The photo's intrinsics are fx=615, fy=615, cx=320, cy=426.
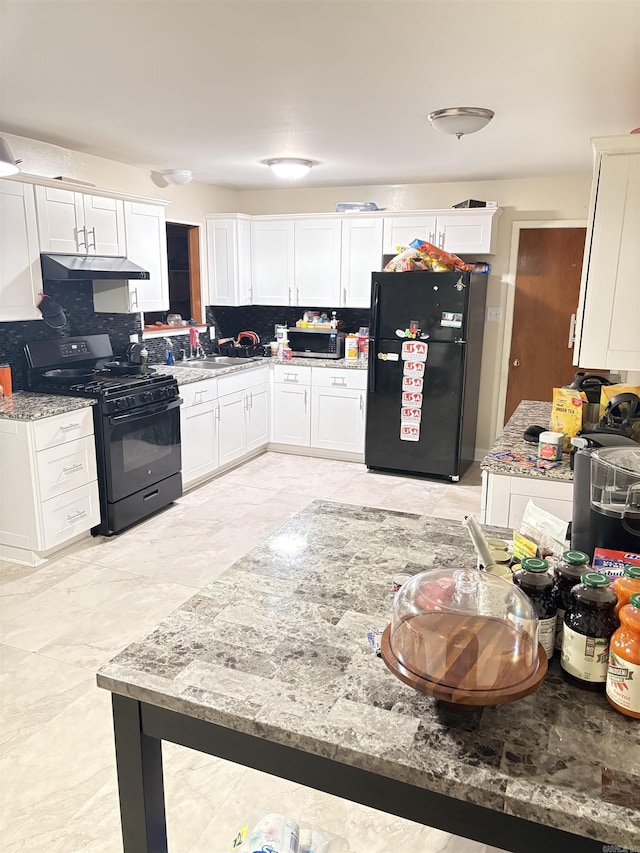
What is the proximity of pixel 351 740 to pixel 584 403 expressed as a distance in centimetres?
241

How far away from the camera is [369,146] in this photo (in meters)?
3.92

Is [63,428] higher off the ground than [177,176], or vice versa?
[177,176]

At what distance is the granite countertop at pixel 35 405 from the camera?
131 inches

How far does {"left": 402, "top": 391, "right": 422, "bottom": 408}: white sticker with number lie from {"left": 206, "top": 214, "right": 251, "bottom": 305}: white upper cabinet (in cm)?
192

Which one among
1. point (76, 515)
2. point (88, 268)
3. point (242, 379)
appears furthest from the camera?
point (242, 379)

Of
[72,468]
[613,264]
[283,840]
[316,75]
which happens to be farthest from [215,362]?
[283,840]

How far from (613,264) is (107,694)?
257 cm

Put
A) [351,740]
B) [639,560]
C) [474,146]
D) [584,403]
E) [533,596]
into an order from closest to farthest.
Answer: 1. [351,740]
2. [533,596]
3. [639,560]
4. [584,403]
5. [474,146]

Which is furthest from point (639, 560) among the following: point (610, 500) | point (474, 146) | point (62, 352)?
point (62, 352)

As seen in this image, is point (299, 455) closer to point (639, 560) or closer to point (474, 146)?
point (474, 146)

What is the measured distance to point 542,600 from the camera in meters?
1.17

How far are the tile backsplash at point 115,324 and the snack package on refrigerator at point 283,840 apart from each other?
334cm

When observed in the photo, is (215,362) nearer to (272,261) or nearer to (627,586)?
(272,261)

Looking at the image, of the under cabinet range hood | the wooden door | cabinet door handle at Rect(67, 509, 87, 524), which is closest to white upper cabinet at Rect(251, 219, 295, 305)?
the under cabinet range hood
